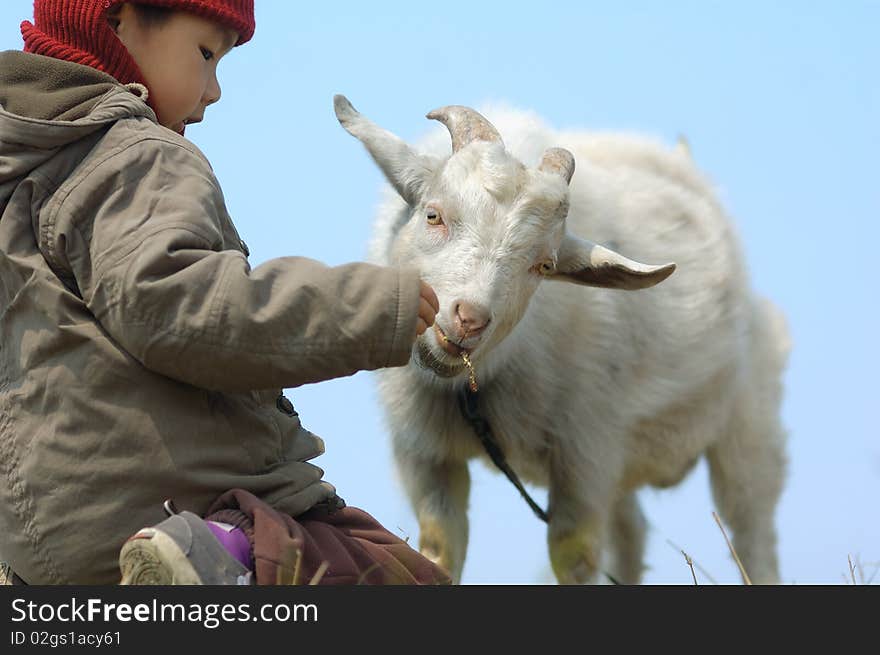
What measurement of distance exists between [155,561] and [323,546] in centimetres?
56

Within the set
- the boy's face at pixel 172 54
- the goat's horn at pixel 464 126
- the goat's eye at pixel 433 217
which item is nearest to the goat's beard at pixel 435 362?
the goat's eye at pixel 433 217

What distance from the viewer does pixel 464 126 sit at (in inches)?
215

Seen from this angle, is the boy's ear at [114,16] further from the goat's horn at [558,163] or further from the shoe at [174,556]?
the goat's horn at [558,163]

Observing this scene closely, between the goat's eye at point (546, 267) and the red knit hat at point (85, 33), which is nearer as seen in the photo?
the red knit hat at point (85, 33)

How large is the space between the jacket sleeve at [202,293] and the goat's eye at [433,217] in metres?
2.12

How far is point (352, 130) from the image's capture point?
18.2ft

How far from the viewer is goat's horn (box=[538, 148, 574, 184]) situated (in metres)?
5.24

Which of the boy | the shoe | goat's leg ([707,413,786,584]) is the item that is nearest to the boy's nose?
the boy

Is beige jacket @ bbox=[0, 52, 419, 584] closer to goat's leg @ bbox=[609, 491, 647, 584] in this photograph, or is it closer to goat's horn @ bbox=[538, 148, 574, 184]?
Result: goat's horn @ bbox=[538, 148, 574, 184]

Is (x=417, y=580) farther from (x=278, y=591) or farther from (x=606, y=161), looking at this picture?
(x=606, y=161)

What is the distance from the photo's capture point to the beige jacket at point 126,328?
2.76m

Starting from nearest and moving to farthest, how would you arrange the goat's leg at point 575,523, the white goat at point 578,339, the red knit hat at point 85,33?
1. the red knit hat at point 85,33
2. the white goat at point 578,339
3. the goat's leg at point 575,523

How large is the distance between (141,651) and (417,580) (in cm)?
83

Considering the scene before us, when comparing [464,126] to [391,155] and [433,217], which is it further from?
[433,217]
